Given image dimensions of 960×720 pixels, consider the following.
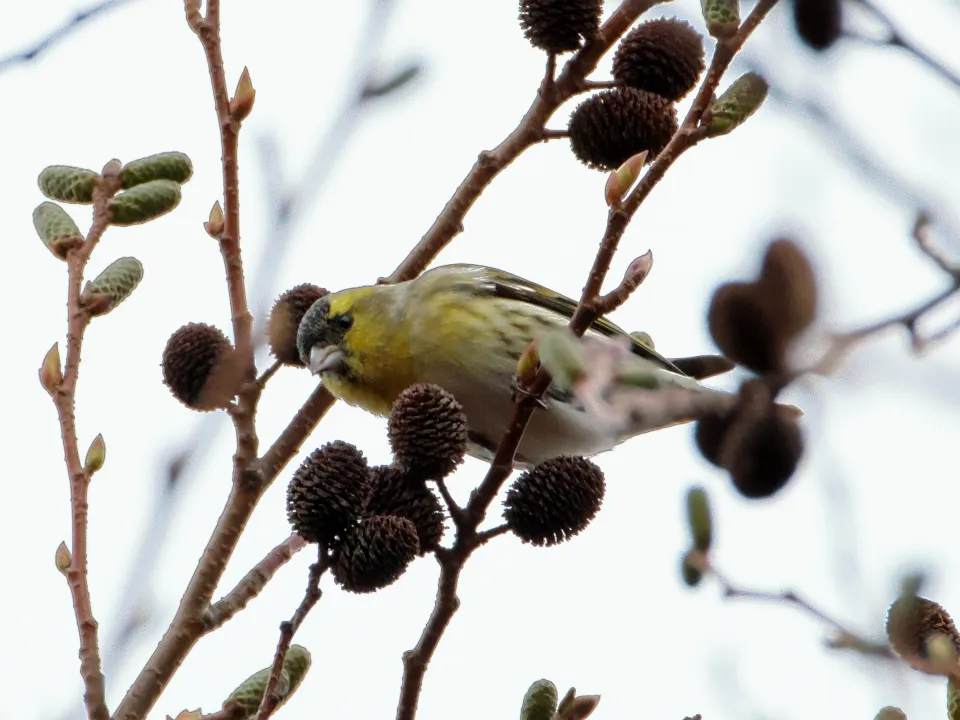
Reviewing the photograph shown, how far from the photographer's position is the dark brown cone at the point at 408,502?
2162 millimetres

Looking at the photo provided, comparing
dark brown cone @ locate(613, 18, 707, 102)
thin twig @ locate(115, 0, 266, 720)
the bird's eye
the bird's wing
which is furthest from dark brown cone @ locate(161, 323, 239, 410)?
the bird's wing

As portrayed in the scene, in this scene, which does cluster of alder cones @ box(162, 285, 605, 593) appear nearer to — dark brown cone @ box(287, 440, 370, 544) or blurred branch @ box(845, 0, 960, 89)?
dark brown cone @ box(287, 440, 370, 544)

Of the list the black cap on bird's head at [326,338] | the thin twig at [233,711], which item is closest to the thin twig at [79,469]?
the thin twig at [233,711]

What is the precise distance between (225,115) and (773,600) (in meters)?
1.31

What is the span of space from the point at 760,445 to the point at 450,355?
2609 millimetres

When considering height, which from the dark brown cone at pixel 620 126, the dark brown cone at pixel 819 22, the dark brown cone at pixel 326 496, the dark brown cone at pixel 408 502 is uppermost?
the dark brown cone at pixel 620 126

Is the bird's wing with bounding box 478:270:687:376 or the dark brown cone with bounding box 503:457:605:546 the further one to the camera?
the bird's wing with bounding box 478:270:687:376

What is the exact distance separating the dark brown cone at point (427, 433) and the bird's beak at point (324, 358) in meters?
1.56

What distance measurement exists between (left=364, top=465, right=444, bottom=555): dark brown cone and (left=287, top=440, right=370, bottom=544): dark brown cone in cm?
10

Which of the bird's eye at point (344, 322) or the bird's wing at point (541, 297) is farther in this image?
the bird's wing at point (541, 297)

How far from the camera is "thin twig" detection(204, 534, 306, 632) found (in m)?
2.27

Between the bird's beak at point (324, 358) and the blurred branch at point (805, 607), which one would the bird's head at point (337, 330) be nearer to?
the bird's beak at point (324, 358)

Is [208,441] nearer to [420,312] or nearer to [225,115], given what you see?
[225,115]

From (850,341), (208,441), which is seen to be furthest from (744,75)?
(208,441)
